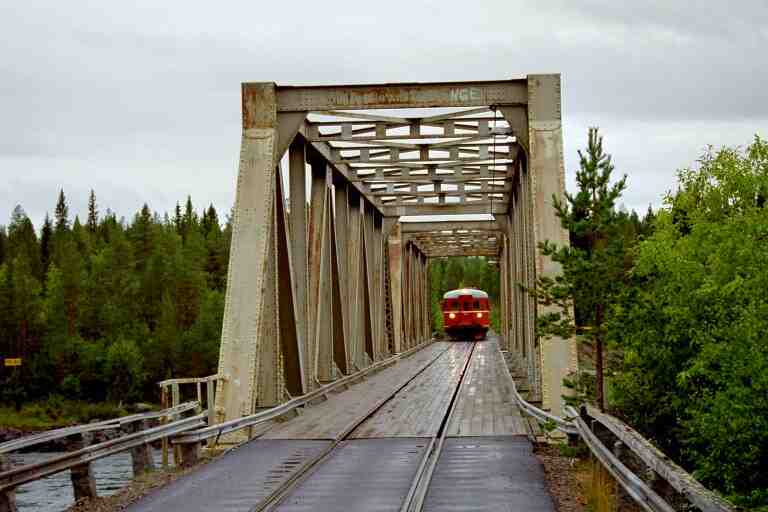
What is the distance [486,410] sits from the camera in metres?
19.1

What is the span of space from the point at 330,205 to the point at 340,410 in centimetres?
503

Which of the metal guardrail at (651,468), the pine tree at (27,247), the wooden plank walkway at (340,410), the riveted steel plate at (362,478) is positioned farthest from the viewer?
the pine tree at (27,247)

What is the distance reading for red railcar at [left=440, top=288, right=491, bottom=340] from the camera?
62.9 meters

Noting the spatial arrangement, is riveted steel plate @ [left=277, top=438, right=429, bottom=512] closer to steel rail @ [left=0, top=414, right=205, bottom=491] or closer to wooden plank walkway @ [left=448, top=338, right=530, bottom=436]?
wooden plank walkway @ [left=448, top=338, right=530, bottom=436]

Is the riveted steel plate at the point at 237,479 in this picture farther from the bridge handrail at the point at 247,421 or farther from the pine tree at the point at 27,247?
the pine tree at the point at 27,247

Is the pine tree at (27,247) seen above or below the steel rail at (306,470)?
above

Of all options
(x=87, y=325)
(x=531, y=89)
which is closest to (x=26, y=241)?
(x=87, y=325)

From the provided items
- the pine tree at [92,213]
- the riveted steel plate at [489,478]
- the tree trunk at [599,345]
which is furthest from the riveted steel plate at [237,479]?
the pine tree at [92,213]

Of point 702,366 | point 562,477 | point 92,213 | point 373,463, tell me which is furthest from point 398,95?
point 92,213

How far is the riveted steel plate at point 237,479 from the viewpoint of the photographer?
1025 centimetres

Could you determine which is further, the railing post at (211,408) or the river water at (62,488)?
the river water at (62,488)

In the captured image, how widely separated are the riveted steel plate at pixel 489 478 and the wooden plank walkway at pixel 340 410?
2.46m

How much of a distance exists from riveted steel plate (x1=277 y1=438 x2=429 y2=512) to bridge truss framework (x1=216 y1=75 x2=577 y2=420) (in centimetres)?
215

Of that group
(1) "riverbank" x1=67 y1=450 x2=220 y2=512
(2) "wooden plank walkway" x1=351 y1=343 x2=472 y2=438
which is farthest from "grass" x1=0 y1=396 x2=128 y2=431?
(1) "riverbank" x1=67 y1=450 x2=220 y2=512
